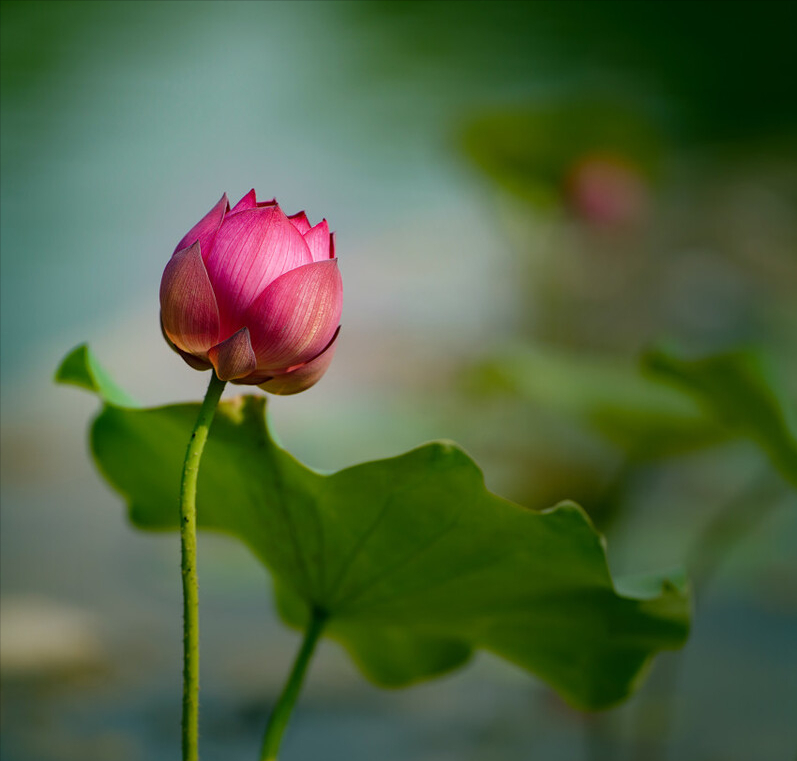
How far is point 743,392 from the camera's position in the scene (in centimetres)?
52

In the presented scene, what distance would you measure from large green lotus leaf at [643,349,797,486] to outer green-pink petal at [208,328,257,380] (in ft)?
1.13

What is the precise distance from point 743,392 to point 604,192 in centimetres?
97

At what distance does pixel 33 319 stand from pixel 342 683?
1.54 m

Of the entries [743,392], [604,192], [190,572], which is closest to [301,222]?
[190,572]

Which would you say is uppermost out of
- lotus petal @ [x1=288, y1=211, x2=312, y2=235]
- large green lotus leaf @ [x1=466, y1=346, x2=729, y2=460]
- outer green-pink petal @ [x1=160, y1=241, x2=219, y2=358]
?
large green lotus leaf @ [x1=466, y1=346, x2=729, y2=460]

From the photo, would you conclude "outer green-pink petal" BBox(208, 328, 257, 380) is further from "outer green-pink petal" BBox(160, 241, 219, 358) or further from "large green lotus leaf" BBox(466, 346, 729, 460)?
"large green lotus leaf" BBox(466, 346, 729, 460)

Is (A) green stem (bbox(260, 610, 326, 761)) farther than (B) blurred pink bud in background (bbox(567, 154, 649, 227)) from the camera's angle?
No

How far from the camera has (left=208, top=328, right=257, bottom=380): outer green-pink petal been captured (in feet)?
0.81

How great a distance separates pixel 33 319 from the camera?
8.06 ft

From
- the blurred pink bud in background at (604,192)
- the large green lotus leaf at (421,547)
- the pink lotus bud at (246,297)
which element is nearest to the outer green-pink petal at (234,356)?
the pink lotus bud at (246,297)

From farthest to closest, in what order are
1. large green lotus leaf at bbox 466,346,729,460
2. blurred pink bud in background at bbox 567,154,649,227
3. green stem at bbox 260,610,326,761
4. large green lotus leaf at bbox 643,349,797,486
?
blurred pink bud in background at bbox 567,154,649,227 → large green lotus leaf at bbox 466,346,729,460 → large green lotus leaf at bbox 643,349,797,486 → green stem at bbox 260,610,326,761

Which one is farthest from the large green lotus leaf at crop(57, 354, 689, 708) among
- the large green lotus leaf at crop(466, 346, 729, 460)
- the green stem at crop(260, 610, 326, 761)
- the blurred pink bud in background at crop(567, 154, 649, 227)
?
the blurred pink bud in background at crop(567, 154, 649, 227)

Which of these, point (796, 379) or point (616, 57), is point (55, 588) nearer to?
point (796, 379)

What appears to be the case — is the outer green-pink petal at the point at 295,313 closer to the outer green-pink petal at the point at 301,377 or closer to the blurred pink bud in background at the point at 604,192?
the outer green-pink petal at the point at 301,377
